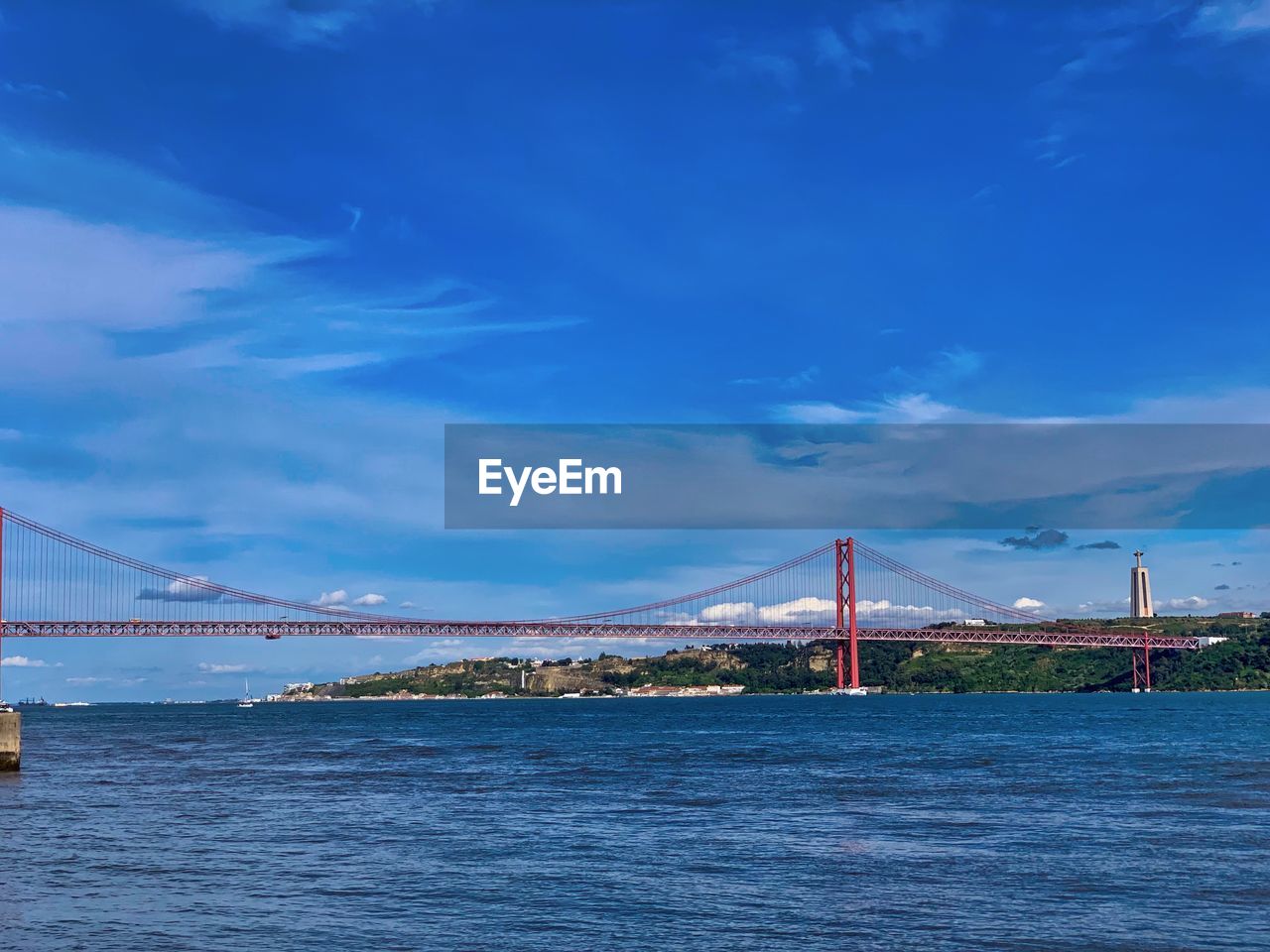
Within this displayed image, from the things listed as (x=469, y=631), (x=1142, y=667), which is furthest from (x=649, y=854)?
(x=1142, y=667)

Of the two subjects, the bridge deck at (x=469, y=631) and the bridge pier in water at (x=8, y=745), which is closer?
the bridge pier in water at (x=8, y=745)

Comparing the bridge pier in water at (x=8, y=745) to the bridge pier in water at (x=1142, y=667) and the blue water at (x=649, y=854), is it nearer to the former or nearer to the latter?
the blue water at (x=649, y=854)

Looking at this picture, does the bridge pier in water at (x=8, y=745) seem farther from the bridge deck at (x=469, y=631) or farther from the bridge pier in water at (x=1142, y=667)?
the bridge pier in water at (x=1142, y=667)

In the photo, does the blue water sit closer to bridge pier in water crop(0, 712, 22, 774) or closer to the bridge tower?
bridge pier in water crop(0, 712, 22, 774)

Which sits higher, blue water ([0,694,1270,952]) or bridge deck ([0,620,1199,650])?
bridge deck ([0,620,1199,650])

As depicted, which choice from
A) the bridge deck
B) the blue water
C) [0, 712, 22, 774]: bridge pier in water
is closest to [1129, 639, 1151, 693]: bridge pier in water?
the bridge deck

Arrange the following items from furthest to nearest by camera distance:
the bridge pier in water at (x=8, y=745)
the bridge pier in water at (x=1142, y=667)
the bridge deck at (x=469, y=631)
Answer: the bridge pier in water at (x=1142, y=667) → the bridge deck at (x=469, y=631) → the bridge pier in water at (x=8, y=745)

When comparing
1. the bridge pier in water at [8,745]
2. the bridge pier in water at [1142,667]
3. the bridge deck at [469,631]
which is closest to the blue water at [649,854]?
the bridge pier in water at [8,745]

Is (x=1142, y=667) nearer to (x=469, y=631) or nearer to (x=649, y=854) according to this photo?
(x=469, y=631)

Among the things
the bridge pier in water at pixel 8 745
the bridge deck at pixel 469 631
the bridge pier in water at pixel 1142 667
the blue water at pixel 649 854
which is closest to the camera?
the blue water at pixel 649 854

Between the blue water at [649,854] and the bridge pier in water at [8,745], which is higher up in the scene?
the bridge pier in water at [8,745]
